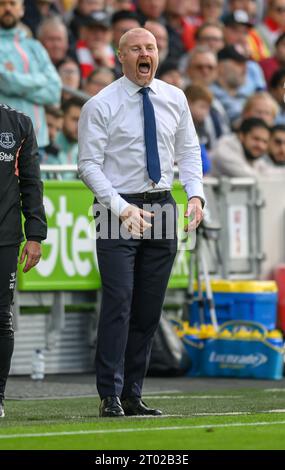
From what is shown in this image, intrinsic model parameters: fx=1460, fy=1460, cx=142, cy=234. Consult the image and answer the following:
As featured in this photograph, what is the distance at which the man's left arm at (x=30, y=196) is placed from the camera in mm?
8719

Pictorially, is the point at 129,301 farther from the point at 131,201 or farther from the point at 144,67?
the point at 144,67

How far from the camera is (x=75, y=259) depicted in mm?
13469

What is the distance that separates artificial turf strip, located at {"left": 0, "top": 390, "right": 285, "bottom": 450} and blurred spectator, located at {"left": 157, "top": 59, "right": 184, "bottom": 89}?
649 cm

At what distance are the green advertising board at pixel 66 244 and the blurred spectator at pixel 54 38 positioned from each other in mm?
2949

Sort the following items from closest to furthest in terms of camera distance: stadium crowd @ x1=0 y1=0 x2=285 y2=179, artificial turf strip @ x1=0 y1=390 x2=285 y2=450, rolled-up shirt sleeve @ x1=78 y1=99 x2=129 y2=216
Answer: artificial turf strip @ x1=0 y1=390 x2=285 y2=450 < rolled-up shirt sleeve @ x1=78 y1=99 x2=129 y2=216 < stadium crowd @ x1=0 y1=0 x2=285 y2=179

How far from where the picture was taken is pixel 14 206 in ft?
28.5

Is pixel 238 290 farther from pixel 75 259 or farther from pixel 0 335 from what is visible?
pixel 0 335

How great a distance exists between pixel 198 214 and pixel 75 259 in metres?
4.89

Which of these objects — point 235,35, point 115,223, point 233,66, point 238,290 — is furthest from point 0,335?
point 235,35

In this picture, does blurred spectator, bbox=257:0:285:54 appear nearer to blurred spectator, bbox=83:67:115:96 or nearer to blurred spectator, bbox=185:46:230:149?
blurred spectator, bbox=185:46:230:149

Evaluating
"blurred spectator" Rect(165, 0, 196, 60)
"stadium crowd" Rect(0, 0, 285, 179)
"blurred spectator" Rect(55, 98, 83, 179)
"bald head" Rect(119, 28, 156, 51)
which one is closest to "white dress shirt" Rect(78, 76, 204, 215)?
"bald head" Rect(119, 28, 156, 51)

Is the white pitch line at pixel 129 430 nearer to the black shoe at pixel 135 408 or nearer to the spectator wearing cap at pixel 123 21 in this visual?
the black shoe at pixel 135 408

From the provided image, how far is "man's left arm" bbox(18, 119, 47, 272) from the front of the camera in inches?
343

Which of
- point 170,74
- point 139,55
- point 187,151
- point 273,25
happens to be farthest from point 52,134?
point 273,25
